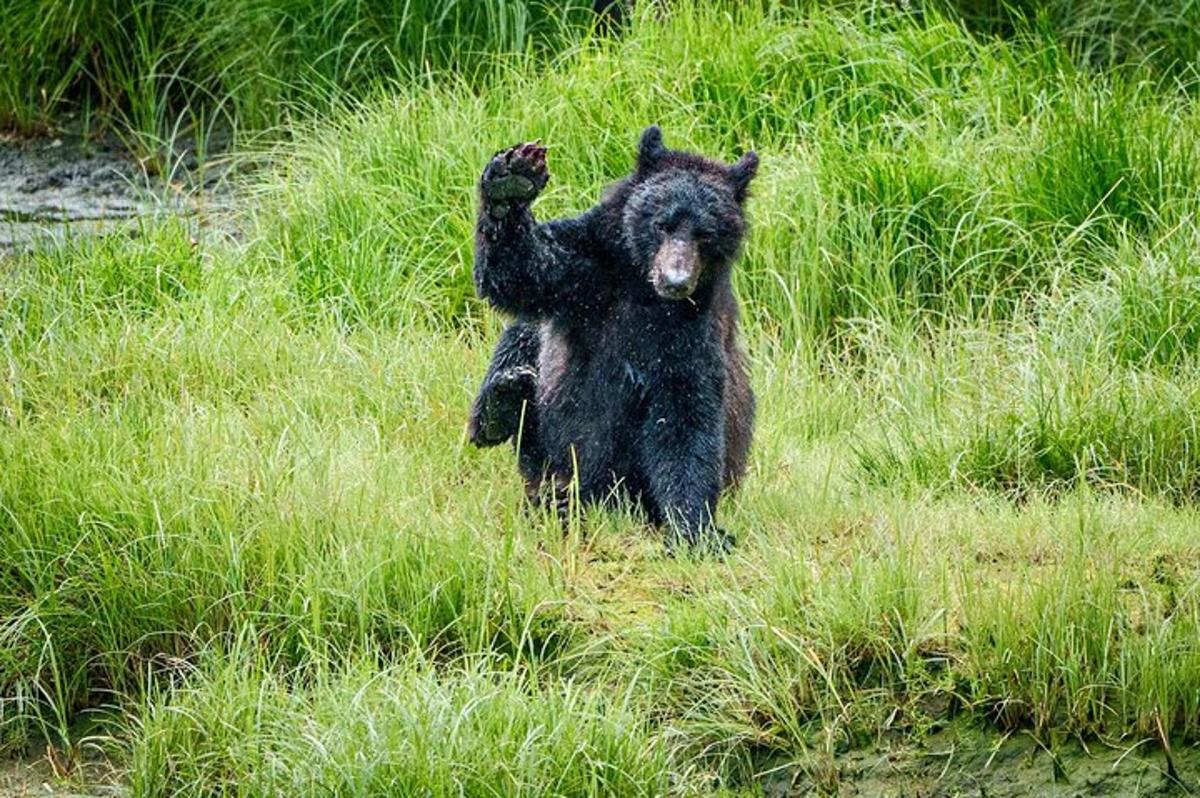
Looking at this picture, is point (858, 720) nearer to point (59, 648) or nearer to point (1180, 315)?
point (59, 648)

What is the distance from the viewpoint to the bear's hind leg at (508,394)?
6.66 meters

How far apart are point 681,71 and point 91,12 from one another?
3.80 m

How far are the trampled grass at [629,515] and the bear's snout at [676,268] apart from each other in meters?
0.78

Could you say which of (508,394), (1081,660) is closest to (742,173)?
(508,394)

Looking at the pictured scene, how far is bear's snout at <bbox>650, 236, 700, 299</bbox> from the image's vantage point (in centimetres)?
606

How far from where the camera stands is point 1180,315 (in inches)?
300

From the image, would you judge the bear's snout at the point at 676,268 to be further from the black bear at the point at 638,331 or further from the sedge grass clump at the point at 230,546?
the sedge grass clump at the point at 230,546

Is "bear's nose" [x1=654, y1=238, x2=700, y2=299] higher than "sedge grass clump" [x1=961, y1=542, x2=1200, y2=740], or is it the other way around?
"bear's nose" [x1=654, y1=238, x2=700, y2=299]

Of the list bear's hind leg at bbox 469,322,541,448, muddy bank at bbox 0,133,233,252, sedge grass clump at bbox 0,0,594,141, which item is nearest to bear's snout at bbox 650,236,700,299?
bear's hind leg at bbox 469,322,541,448

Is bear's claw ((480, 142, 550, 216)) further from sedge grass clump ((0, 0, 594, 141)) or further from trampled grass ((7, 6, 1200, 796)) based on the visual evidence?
sedge grass clump ((0, 0, 594, 141))

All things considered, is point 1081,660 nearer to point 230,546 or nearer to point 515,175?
point 515,175

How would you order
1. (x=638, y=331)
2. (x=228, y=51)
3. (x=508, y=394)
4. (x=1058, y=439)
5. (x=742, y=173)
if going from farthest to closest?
(x=228, y=51), (x=1058, y=439), (x=508, y=394), (x=742, y=173), (x=638, y=331)

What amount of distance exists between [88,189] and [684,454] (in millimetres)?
5571

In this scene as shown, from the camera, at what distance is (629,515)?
20.9 feet
